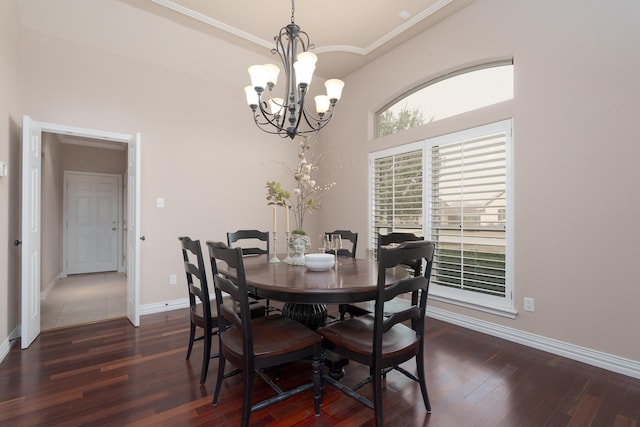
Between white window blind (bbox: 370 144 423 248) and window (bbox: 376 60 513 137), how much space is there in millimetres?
400

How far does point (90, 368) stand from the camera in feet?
7.63

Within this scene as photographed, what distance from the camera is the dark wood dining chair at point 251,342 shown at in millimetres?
1587

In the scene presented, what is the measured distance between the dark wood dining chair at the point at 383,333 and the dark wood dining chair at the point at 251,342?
148mm

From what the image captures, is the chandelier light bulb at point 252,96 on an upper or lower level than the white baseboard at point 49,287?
upper

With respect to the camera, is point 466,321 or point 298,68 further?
point 466,321

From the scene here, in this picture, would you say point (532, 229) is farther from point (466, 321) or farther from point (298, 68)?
point (298, 68)

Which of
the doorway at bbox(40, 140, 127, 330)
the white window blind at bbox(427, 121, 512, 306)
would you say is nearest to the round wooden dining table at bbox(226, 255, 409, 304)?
the white window blind at bbox(427, 121, 512, 306)

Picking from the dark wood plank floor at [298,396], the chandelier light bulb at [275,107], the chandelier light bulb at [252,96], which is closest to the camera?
the dark wood plank floor at [298,396]

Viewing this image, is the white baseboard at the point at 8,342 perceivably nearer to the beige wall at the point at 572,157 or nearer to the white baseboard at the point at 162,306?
the white baseboard at the point at 162,306

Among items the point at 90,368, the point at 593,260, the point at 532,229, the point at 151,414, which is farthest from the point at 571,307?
the point at 90,368

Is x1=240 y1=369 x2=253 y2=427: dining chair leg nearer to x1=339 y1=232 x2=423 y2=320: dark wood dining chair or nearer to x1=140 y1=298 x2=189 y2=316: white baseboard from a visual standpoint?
x1=339 y1=232 x2=423 y2=320: dark wood dining chair

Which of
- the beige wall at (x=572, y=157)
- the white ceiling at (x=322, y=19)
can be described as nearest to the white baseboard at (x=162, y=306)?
the white ceiling at (x=322, y=19)

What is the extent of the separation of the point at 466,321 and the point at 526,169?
1.60 meters

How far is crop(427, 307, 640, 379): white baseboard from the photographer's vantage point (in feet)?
7.38
